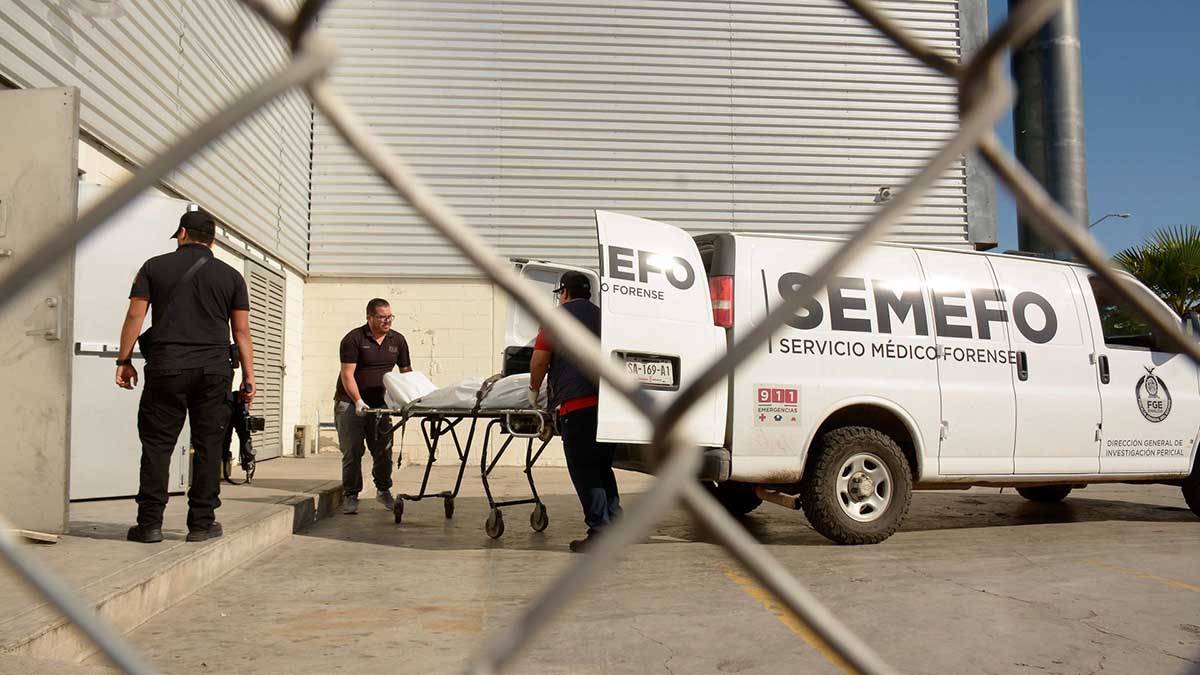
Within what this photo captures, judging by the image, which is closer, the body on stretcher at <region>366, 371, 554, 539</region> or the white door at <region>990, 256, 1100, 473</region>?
A: the body on stretcher at <region>366, 371, 554, 539</region>

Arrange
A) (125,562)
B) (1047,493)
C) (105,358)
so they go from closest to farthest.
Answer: (125,562) → (105,358) → (1047,493)

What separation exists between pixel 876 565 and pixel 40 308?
4.93m

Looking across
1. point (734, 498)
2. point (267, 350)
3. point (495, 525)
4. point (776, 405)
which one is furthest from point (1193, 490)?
point (267, 350)

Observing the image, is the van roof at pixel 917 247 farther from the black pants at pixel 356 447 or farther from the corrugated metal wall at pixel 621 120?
the corrugated metal wall at pixel 621 120

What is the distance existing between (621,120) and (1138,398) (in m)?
8.79

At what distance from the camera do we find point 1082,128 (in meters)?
2.59

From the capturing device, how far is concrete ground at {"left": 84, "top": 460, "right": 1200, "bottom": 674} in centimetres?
354

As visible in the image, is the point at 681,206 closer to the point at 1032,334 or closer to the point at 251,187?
the point at 251,187

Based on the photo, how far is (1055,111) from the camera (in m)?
2.50

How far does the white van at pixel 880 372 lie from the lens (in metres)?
6.08

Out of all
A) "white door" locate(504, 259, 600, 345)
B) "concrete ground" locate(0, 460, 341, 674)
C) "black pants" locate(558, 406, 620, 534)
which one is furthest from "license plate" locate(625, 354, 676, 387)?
"concrete ground" locate(0, 460, 341, 674)

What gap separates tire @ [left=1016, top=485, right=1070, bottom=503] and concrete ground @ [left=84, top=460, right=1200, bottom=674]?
1.87 m

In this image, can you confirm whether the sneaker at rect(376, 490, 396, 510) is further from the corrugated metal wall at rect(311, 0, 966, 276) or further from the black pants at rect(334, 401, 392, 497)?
the corrugated metal wall at rect(311, 0, 966, 276)

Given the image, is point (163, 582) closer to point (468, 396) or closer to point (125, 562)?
point (125, 562)
